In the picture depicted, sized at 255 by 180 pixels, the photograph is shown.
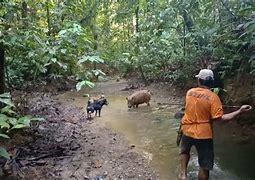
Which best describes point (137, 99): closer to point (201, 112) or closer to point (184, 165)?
point (184, 165)

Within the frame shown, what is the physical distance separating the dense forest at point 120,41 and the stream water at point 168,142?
1.35m

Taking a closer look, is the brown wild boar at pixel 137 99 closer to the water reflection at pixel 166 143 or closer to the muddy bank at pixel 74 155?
the water reflection at pixel 166 143

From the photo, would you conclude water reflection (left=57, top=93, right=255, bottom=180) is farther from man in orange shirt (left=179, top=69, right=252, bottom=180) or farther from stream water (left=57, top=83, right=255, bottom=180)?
man in orange shirt (left=179, top=69, right=252, bottom=180)

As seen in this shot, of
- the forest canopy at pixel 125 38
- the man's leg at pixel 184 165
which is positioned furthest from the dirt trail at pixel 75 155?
the forest canopy at pixel 125 38

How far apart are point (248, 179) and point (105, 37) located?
61.6 feet

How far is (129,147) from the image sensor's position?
730 centimetres

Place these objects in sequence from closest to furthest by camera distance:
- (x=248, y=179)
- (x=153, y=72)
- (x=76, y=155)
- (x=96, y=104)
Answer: (x=248, y=179) → (x=76, y=155) → (x=96, y=104) → (x=153, y=72)

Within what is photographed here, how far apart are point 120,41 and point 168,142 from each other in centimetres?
1806

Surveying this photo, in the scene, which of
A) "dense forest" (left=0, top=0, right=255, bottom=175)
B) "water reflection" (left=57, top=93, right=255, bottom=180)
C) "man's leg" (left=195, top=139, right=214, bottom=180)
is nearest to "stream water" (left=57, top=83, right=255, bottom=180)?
"water reflection" (left=57, top=93, right=255, bottom=180)

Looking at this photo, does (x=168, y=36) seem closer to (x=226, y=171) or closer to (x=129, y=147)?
(x=129, y=147)

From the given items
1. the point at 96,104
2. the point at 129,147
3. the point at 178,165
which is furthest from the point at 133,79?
the point at 178,165

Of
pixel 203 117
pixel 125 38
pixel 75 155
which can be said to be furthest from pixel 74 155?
pixel 125 38

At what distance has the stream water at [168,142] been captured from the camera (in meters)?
5.84

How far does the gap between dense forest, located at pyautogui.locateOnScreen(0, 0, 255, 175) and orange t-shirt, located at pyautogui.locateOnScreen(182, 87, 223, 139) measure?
0.85 meters
